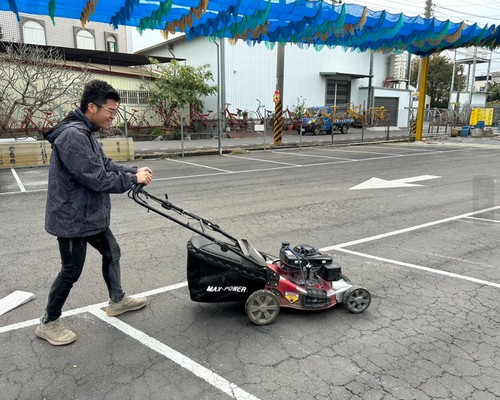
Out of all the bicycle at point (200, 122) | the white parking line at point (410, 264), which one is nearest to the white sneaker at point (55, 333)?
the white parking line at point (410, 264)

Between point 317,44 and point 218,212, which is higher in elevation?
point 317,44

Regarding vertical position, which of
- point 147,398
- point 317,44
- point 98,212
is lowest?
point 147,398

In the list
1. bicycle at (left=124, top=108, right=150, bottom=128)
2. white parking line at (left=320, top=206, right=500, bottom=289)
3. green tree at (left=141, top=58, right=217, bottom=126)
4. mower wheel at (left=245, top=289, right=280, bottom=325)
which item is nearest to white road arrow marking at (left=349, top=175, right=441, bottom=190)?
white parking line at (left=320, top=206, right=500, bottom=289)

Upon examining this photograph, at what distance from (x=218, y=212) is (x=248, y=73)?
2228cm

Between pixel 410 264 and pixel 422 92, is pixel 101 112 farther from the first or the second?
pixel 422 92

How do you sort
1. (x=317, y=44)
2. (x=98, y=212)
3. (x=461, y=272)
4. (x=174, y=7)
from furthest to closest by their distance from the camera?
(x=317, y=44), (x=174, y=7), (x=461, y=272), (x=98, y=212)

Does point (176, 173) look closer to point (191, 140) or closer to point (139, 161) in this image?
point (139, 161)

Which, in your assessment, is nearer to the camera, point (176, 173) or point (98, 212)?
point (98, 212)

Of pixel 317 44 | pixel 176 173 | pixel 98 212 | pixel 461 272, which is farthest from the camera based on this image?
pixel 317 44

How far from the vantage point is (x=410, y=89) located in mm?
38531

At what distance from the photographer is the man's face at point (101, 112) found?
3.10m

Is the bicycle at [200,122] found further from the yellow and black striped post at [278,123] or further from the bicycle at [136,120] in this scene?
the yellow and black striped post at [278,123]

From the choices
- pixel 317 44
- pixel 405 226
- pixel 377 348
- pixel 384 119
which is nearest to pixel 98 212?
pixel 377 348

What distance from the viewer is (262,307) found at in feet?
11.8
